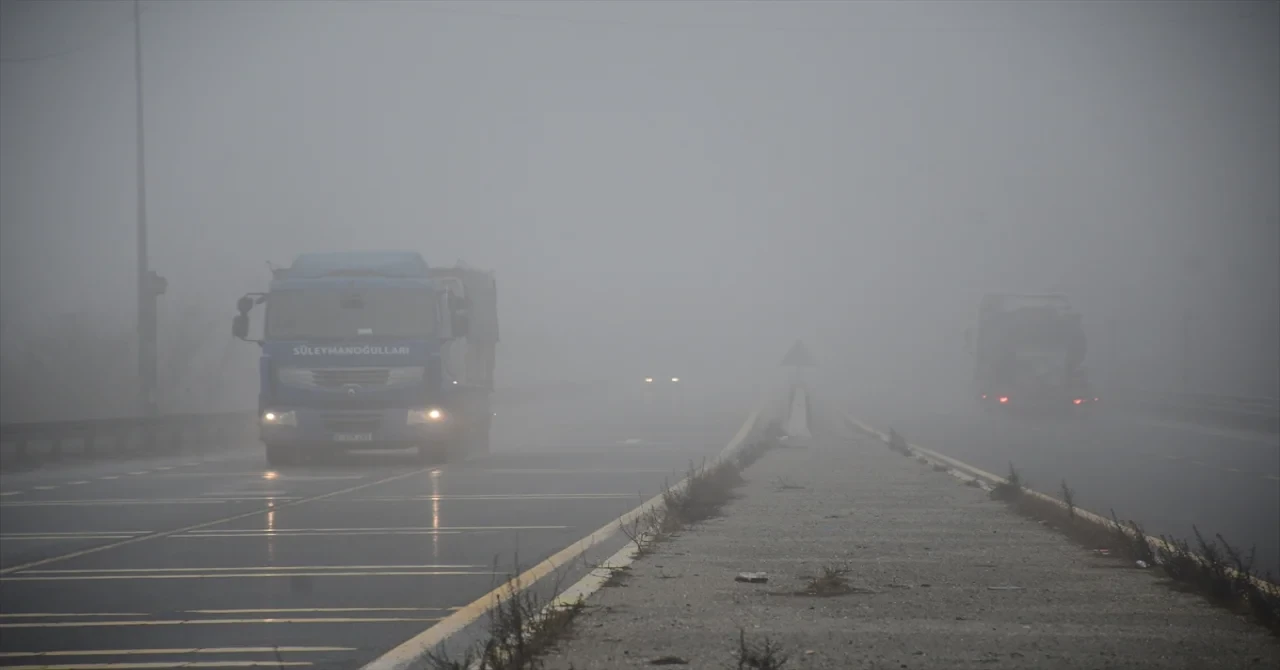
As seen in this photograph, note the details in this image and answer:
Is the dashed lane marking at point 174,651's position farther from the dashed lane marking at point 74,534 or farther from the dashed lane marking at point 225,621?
Result: the dashed lane marking at point 74,534

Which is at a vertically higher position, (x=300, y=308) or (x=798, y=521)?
(x=300, y=308)

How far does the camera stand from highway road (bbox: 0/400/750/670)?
9.31 m

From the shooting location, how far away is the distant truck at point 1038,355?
181 feet

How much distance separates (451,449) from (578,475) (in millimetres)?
4589

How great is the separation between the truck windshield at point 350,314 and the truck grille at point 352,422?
134 centimetres

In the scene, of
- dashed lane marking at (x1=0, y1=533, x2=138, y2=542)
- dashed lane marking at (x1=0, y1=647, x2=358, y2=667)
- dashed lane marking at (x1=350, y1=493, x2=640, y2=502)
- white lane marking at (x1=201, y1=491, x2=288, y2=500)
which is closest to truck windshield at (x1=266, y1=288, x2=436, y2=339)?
white lane marking at (x1=201, y1=491, x2=288, y2=500)

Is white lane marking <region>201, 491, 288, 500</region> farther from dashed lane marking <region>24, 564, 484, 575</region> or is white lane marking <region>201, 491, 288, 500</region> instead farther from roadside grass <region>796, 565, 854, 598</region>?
roadside grass <region>796, 565, 854, 598</region>

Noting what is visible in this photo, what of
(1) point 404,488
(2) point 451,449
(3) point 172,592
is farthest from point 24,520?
(2) point 451,449

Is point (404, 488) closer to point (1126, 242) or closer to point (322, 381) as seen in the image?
point (322, 381)

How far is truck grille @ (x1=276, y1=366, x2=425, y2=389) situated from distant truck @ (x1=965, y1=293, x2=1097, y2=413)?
3400 centimetres

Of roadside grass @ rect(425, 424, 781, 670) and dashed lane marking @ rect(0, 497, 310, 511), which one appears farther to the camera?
dashed lane marking @ rect(0, 497, 310, 511)

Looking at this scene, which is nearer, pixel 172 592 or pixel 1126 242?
pixel 172 592

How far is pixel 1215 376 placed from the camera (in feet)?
329

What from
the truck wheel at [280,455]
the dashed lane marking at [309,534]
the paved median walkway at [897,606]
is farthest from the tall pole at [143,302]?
the paved median walkway at [897,606]
